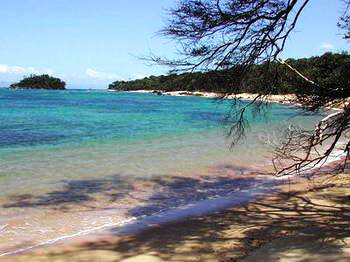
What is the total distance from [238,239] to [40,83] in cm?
17904

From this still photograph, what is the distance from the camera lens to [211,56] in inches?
295

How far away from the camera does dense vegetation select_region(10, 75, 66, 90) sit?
177875 mm

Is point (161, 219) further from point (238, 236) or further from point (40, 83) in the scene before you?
point (40, 83)

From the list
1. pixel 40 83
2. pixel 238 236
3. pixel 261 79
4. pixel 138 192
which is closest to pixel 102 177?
pixel 138 192

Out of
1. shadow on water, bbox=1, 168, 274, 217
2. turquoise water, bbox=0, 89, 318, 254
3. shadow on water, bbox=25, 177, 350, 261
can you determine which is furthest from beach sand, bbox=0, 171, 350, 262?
shadow on water, bbox=1, 168, 274, 217

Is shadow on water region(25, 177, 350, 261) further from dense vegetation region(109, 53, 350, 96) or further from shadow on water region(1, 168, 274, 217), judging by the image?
dense vegetation region(109, 53, 350, 96)

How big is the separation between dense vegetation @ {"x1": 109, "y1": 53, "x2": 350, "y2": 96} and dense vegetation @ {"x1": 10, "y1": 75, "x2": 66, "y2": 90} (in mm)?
176468

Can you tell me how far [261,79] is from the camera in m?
8.02

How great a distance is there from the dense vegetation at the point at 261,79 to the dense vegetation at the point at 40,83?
176 metres

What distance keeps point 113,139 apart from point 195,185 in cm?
1155

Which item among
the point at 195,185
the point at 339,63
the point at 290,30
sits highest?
the point at 290,30

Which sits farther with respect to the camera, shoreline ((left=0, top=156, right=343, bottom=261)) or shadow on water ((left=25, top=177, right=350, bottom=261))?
shoreline ((left=0, top=156, right=343, bottom=261))

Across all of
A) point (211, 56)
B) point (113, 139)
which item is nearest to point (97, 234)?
point (211, 56)

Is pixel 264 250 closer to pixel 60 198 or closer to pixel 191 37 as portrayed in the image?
pixel 191 37
